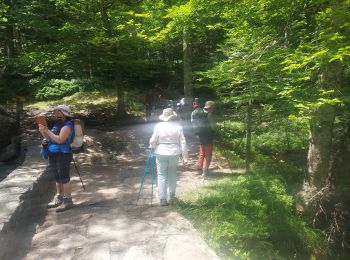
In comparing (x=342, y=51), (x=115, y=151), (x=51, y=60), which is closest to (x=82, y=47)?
(x=51, y=60)

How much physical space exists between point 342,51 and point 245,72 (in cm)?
240

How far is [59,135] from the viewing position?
6.12 meters

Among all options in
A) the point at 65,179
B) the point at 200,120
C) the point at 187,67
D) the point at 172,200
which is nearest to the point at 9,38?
the point at 187,67

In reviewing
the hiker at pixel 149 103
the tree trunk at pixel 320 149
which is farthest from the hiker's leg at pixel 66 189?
the hiker at pixel 149 103

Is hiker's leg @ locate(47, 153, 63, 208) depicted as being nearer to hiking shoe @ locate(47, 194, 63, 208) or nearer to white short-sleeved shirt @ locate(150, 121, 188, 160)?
hiking shoe @ locate(47, 194, 63, 208)

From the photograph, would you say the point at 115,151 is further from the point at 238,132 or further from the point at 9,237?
the point at 9,237

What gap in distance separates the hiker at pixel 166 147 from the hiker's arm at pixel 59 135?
160 centimetres

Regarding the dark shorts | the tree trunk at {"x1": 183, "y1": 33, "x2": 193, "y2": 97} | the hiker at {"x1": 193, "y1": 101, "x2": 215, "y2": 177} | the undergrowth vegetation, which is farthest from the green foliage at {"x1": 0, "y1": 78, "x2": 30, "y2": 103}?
the dark shorts

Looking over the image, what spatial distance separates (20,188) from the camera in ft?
20.2

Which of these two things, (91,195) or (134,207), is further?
(91,195)

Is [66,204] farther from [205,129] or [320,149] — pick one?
[320,149]

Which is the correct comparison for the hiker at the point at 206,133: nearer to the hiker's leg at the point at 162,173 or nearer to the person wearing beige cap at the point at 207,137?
the person wearing beige cap at the point at 207,137

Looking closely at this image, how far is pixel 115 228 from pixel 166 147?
181 cm

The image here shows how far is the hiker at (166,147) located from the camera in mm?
6633
